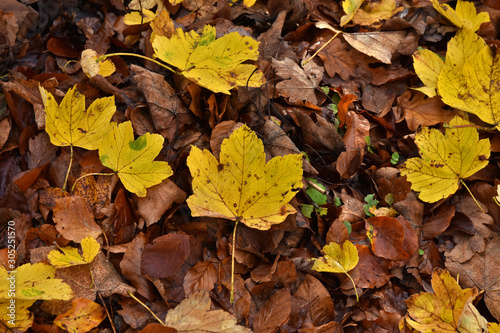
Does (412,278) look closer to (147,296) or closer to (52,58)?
(147,296)

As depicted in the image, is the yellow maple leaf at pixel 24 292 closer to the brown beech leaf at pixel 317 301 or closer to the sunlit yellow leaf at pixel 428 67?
the brown beech leaf at pixel 317 301

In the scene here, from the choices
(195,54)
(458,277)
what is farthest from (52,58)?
(458,277)

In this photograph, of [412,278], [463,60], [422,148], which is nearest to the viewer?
[412,278]

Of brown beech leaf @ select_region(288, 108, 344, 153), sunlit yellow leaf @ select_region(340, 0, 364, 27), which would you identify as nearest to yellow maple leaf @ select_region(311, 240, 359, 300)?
brown beech leaf @ select_region(288, 108, 344, 153)

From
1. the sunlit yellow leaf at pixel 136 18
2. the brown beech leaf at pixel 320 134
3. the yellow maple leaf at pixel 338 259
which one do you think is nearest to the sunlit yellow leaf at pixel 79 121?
the sunlit yellow leaf at pixel 136 18

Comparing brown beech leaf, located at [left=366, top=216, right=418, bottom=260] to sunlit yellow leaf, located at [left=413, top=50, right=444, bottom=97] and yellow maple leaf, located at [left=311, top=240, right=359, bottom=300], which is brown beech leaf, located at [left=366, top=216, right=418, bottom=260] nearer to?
yellow maple leaf, located at [left=311, top=240, right=359, bottom=300]
